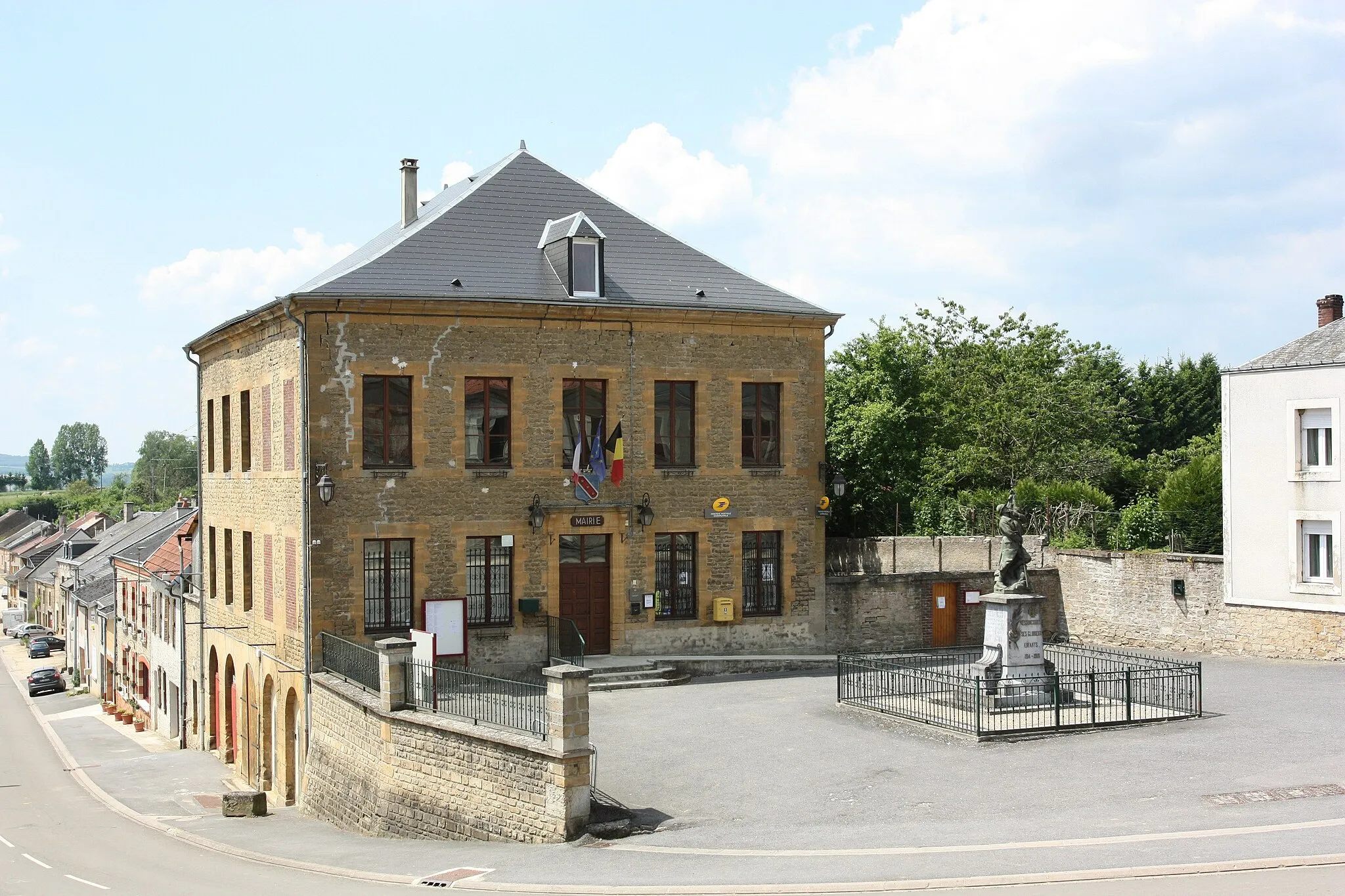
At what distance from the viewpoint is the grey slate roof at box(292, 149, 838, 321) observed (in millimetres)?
24922

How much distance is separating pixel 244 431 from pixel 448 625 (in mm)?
8328

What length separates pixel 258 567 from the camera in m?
27.8

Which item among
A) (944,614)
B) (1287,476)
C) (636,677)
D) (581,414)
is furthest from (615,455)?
(1287,476)

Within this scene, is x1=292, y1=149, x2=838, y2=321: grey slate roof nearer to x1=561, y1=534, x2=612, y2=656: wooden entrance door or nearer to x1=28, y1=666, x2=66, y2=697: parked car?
x1=561, y1=534, x2=612, y2=656: wooden entrance door

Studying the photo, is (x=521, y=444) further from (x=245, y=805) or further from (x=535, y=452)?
(x=245, y=805)

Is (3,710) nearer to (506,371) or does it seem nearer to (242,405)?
(242,405)

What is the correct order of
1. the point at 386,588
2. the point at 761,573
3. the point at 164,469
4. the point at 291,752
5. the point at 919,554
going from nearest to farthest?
the point at 386,588 → the point at 291,752 → the point at 761,573 → the point at 919,554 → the point at 164,469

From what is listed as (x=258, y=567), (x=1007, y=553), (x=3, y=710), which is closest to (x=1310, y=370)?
(x=1007, y=553)

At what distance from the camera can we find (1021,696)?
21.0m

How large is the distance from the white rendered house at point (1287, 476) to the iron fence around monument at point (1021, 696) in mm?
6042

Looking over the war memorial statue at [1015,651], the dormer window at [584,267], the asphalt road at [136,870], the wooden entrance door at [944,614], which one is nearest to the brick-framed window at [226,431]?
the asphalt road at [136,870]

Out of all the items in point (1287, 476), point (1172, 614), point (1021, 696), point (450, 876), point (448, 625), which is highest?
point (1287, 476)

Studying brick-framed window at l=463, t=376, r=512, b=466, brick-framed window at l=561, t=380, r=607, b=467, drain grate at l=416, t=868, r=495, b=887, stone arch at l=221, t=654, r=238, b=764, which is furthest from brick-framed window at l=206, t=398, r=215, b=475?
drain grate at l=416, t=868, r=495, b=887

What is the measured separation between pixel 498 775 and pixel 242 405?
1529 cm
